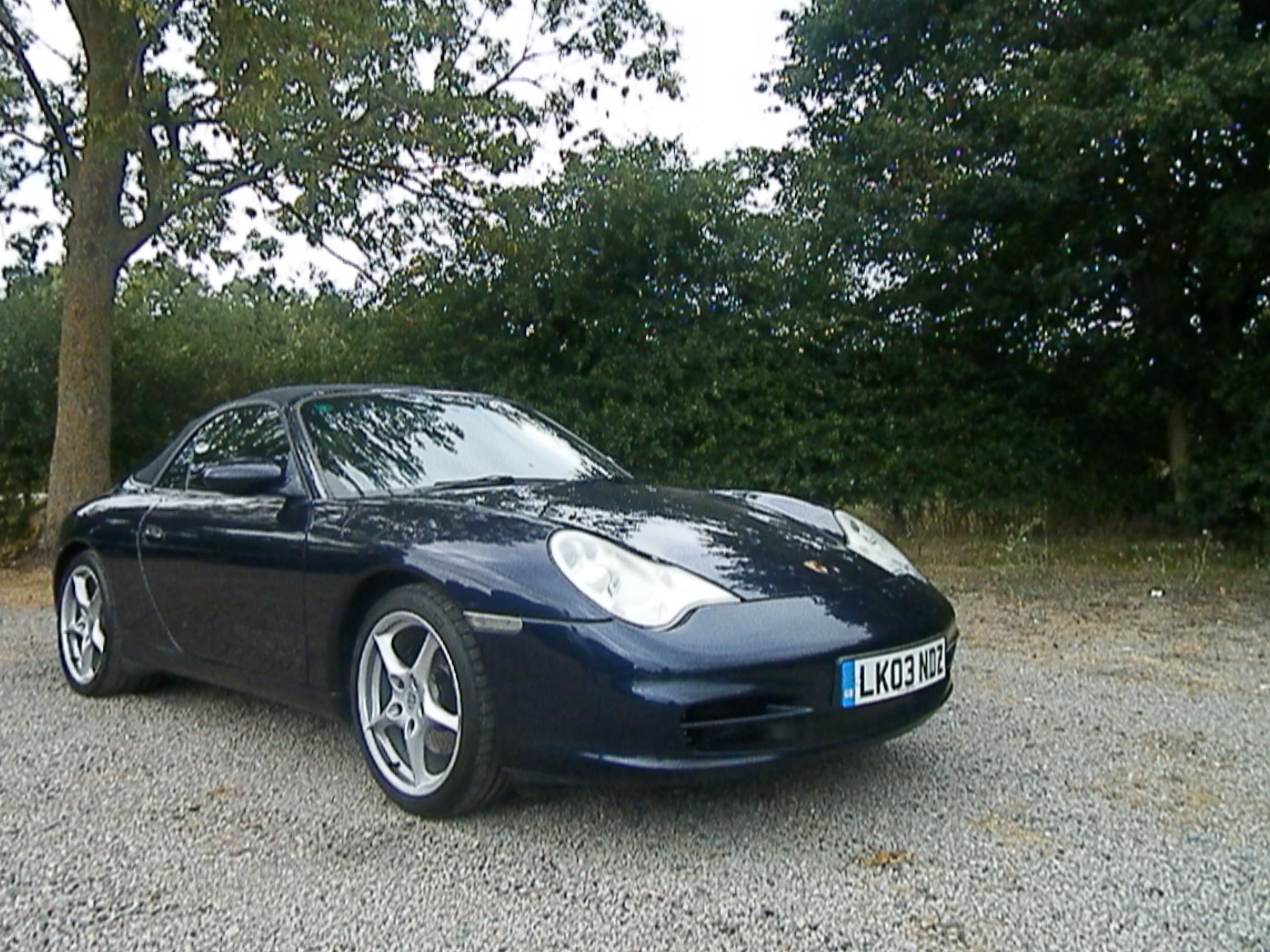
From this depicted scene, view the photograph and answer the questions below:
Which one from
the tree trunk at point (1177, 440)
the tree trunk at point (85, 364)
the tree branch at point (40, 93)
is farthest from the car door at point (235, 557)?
the tree trunk at point (1177, 440)

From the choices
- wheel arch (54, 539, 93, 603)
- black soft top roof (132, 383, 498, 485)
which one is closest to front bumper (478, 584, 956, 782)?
black soft top roof (132, 383, 498, 485)

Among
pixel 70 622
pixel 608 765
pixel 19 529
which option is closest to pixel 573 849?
pixel 608 765

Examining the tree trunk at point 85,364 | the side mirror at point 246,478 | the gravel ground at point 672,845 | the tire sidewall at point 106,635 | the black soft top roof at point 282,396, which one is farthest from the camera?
the tree trunk at point 85,364

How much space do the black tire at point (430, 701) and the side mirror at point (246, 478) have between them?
71 cm

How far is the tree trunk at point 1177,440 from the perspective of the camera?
35.4 ft

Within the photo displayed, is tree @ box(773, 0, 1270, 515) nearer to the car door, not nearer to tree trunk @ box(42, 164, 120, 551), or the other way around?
tree trunk @ box(42, 164, 120, 551)

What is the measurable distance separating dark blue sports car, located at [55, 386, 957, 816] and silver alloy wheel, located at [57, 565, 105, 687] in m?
0.36

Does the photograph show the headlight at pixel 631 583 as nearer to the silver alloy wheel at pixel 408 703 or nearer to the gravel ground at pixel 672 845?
the silver alloy wheel at pixel 408 703

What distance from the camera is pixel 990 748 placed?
380cm

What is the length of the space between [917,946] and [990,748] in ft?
5.25

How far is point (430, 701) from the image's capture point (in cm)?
Answer: 316

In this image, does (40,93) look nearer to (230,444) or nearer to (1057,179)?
(230,444)

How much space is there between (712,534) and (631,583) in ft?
1.57

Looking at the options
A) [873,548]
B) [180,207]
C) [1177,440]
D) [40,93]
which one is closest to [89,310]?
[180,207]
